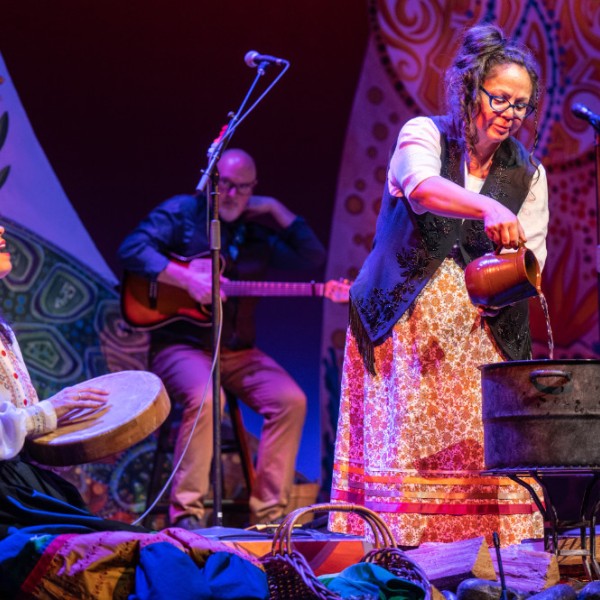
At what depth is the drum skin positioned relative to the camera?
2857 millimetres

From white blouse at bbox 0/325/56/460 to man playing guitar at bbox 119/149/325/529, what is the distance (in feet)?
7.12

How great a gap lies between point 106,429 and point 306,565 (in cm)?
92

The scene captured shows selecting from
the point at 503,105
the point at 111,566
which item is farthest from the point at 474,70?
the point at 111,566

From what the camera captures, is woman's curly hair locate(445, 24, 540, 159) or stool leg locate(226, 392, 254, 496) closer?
woman's curly hair locate(445, 24, 540, 159)

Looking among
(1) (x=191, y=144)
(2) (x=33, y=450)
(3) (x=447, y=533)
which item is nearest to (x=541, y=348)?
(1) (x=191, y=144)

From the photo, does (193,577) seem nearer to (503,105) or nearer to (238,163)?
(503,105)

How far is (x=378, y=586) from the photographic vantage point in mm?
2588

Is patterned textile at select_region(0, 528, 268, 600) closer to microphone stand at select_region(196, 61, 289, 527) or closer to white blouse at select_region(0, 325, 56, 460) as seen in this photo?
white blouse at select_region(0, 325, 56, 460)

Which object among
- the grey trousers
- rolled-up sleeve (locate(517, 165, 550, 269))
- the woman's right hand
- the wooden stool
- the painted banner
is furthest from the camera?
the painted banner

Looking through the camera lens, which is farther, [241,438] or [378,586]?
[241,438]

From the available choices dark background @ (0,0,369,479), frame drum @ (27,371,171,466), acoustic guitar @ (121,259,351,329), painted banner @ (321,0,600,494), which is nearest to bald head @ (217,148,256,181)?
dark background @ (0,0,369,479)

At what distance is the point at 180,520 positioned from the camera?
5293mm

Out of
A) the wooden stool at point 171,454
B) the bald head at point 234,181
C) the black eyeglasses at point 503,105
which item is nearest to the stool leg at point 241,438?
the wooden stool at point 171,454

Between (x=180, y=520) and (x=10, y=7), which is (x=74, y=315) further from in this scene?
(x=10, y=7)
